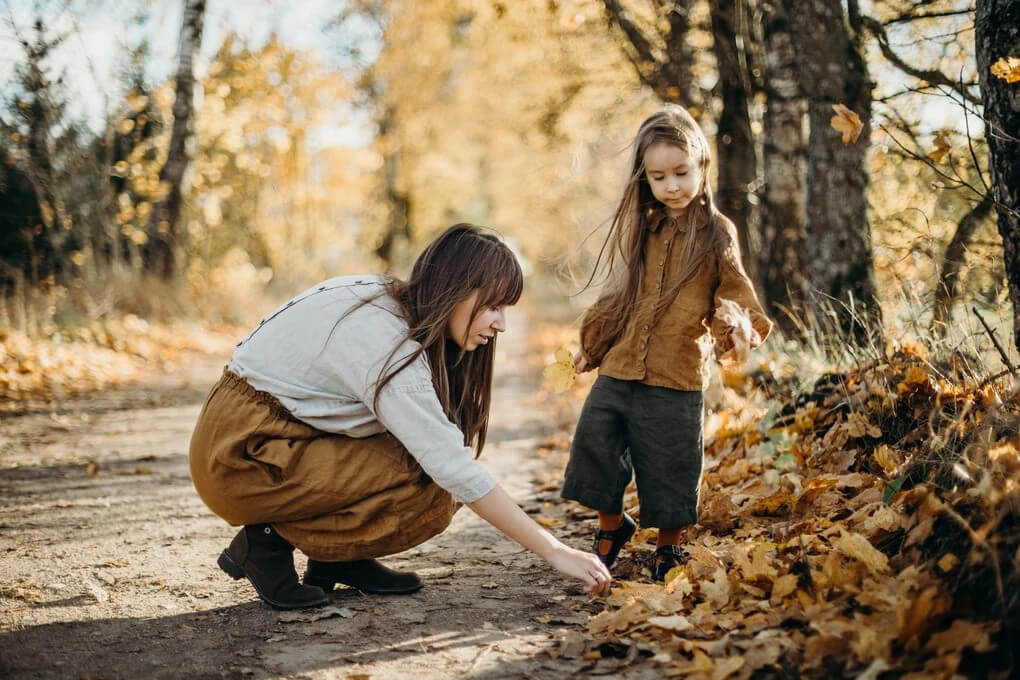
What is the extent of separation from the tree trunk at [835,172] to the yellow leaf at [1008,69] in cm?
201

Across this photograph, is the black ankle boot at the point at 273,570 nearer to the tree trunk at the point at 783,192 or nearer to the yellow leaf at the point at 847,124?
the yellow leaf at the point at 847,124

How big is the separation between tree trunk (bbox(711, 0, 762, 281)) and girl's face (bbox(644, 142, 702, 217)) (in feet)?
13.1

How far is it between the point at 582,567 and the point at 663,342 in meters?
0.99

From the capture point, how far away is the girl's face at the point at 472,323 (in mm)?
2545

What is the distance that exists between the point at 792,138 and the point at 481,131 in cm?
1476

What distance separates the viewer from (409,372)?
2.39m

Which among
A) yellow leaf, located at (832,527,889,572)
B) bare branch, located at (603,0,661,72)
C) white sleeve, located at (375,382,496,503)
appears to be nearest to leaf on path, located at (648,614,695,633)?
yellow leaf, located at (832,527,889,572)

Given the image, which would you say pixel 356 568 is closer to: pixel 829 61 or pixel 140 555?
pixel 140 555

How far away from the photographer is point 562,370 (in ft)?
10.4

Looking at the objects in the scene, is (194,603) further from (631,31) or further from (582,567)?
(631,31)

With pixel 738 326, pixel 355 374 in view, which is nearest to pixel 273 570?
pixel 355 374

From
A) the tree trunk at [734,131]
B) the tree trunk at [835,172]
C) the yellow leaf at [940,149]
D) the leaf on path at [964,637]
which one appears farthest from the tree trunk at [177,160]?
the leaf on path at [964,637]

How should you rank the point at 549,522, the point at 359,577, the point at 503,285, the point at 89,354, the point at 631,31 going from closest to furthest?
the point at 503,285 → the point at 359,577 → the point at 549,522 → the point at 631,31 → the point at 89,354

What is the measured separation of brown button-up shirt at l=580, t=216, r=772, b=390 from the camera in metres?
2.96
